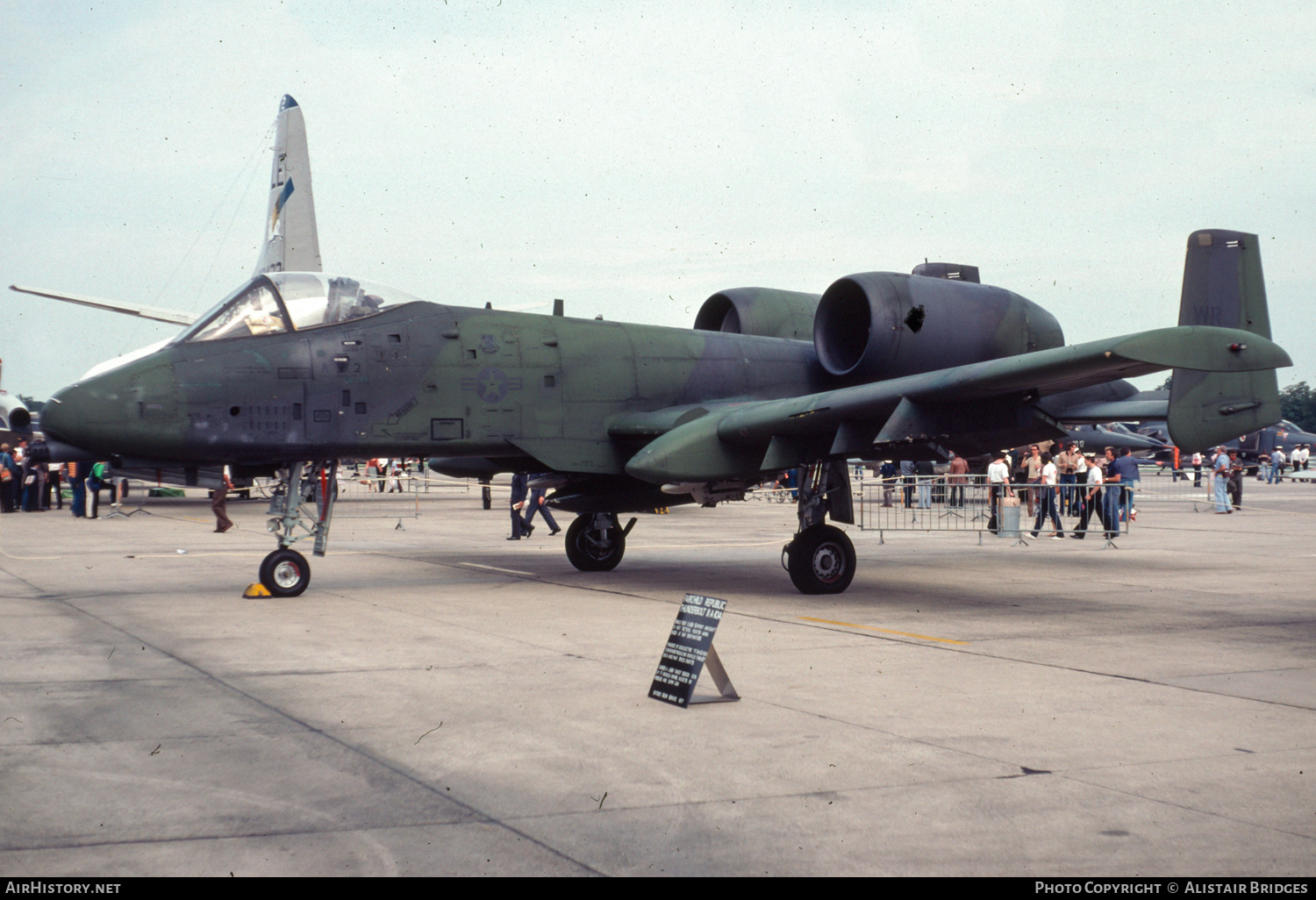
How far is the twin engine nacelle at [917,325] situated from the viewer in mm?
13102

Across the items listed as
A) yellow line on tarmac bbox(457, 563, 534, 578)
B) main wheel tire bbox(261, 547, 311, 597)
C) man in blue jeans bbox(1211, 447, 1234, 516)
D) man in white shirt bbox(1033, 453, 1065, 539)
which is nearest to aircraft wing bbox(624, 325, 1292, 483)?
yellow line on tarmac bbox(457, 563, 534, 578)

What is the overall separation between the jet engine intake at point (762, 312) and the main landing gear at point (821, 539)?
3883 millimetres

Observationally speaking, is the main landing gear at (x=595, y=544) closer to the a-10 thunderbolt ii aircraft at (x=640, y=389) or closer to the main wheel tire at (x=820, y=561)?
the a-10 thunderbolt ii aircraft at (x=640, y=389)

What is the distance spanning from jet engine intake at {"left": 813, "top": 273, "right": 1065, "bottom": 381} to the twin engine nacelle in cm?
1

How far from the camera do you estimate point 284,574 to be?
38.4 ft

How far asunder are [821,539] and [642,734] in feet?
22.1

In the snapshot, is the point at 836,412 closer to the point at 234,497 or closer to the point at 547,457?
the point at 547,457

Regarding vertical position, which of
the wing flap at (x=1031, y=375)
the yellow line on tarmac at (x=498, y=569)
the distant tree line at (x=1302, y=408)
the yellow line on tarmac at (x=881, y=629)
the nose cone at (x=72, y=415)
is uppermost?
the distant tree line at (x=1302, y=408)

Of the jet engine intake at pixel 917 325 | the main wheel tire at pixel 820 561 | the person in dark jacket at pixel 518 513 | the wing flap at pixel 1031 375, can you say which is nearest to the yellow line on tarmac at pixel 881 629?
the main wheel tire at pixel 820 561

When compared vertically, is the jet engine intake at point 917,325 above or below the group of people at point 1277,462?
above

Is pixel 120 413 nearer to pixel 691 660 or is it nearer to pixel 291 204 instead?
pixel 691 660

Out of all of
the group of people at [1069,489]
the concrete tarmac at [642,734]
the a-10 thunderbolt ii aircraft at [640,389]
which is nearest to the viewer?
the concrete tarmac at [642,734]

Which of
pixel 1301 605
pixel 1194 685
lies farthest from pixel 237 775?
pixel 1301 605

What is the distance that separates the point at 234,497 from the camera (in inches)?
1452
